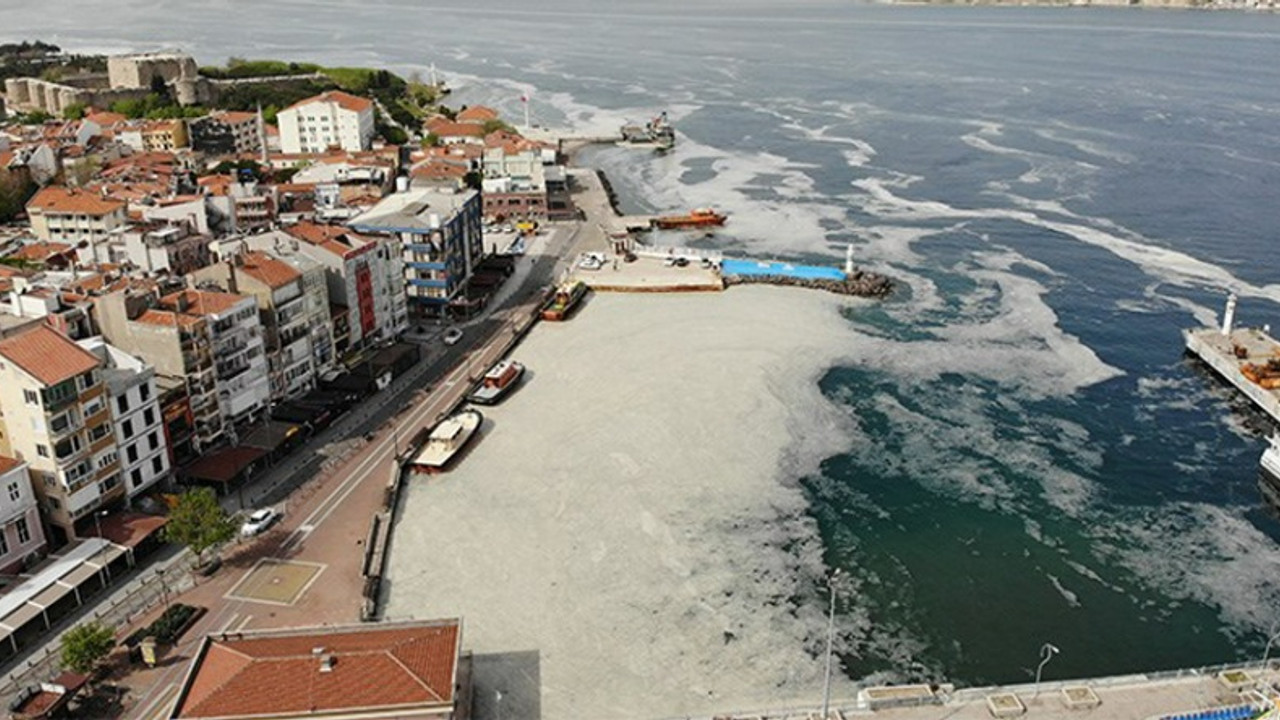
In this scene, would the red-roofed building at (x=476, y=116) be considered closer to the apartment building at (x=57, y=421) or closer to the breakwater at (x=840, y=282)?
the breakwater at (x=840, y=282)

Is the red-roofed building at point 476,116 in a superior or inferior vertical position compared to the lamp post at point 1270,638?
superior

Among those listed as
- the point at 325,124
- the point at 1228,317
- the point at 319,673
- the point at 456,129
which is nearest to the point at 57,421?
the point at 319,673

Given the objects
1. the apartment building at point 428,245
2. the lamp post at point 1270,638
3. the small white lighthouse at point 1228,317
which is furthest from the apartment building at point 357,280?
the small white lighthouse at point 1228,317

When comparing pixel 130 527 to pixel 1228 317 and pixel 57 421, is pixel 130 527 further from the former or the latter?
pixel 1228 317

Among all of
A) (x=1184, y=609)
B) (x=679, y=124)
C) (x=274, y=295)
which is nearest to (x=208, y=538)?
(x=274, y=295)

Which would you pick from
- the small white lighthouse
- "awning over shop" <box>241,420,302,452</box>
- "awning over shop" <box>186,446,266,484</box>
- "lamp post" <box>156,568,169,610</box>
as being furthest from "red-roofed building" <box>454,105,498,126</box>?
"lamp post" <box>156,568,169,610</box>

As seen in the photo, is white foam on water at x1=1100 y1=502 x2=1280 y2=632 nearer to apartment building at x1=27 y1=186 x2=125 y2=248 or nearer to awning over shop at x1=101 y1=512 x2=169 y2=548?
awning over shop at x1=101 y1=512 x2=169 y2=548

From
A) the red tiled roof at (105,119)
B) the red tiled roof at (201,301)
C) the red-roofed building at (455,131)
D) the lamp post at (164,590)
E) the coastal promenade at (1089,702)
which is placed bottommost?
the lamp post at (164,590)

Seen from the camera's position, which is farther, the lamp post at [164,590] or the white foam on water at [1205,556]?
the white foam on water at [1205,556]
